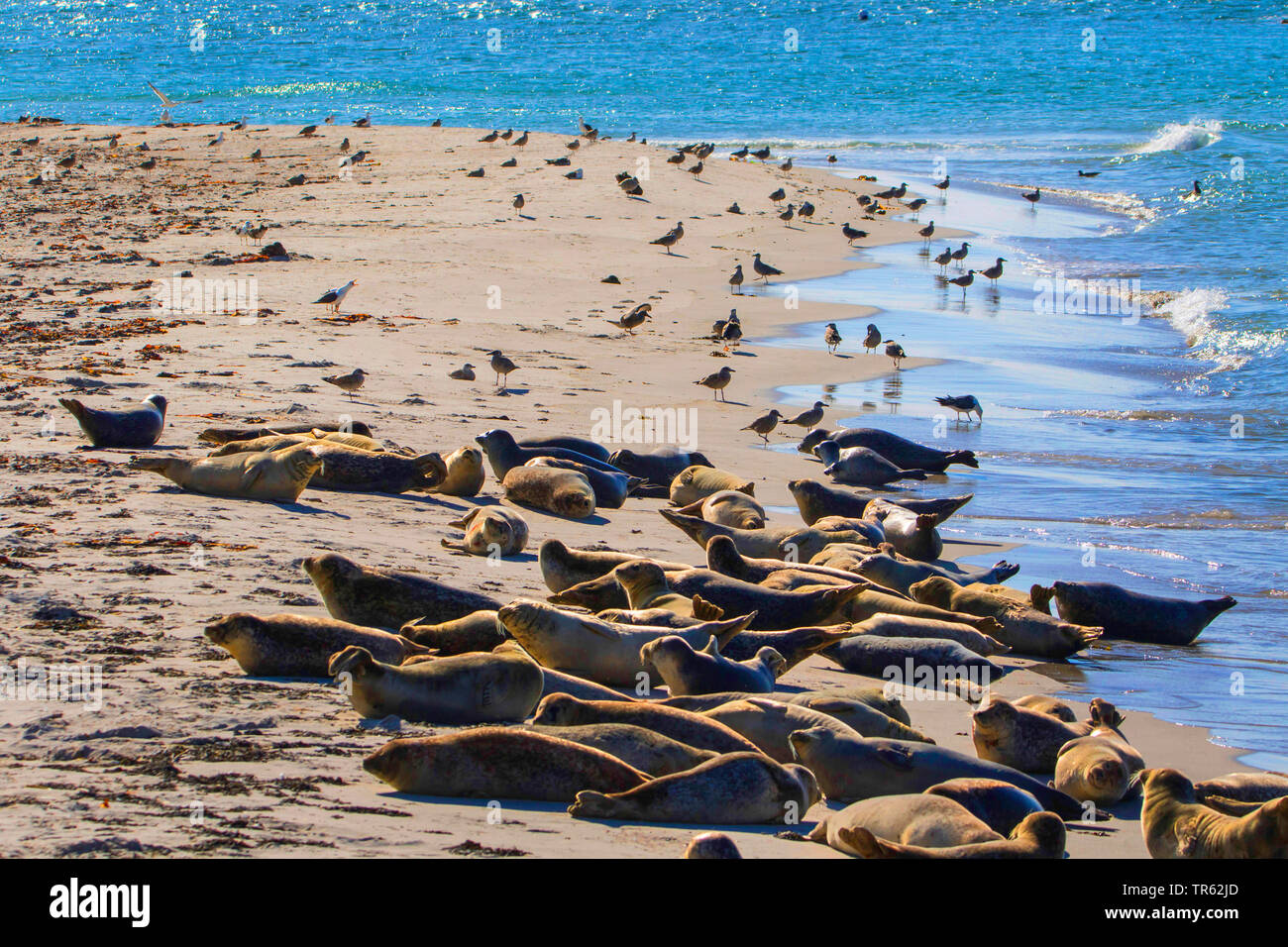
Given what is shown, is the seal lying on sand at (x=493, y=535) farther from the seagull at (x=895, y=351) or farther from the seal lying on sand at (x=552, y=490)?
the seagull at (x=895, y=351)

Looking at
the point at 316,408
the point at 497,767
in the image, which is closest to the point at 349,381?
the point at 316,408

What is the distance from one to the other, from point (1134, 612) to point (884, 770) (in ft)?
9.63

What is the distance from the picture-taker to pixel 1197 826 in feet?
12.7

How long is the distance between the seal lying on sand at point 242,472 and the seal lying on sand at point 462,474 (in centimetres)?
108

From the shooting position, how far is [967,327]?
15227 mm

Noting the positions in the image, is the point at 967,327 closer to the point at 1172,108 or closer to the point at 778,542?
the point at 778,542

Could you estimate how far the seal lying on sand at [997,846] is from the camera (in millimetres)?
3363

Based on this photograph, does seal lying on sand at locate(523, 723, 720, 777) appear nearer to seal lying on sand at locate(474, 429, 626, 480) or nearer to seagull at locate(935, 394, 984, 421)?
seal lying on sand at locate(474, 429, 626, 480)

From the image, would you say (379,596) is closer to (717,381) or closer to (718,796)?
(718,796)

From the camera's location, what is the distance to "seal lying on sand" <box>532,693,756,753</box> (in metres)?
4.18

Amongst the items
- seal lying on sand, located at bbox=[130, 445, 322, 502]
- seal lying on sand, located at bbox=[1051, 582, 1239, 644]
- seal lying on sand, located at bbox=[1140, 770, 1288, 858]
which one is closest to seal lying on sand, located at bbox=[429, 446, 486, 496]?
seal lying on sand, located at bbox=[130, 445, 322, 502]

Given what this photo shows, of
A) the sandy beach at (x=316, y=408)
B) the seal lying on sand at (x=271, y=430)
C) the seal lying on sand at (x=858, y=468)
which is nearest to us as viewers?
the sandy beach at (x=316, y=408)

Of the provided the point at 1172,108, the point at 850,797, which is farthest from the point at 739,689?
the point at 1172,108

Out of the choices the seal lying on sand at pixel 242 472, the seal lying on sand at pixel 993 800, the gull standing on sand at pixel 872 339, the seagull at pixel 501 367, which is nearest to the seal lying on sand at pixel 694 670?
the seal lying on sand at pixel 993 800
